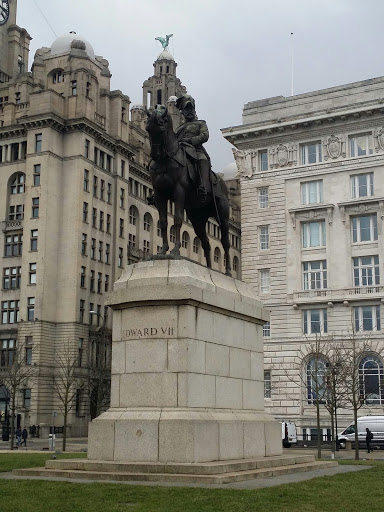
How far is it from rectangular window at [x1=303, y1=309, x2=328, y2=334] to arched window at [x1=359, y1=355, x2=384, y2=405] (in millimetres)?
4544

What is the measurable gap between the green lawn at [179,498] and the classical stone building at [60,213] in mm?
68314

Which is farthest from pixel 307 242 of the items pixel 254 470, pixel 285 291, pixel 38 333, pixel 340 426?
pixel 254 470

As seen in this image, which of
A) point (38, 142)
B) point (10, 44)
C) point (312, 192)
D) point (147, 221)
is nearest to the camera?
point (312, 192)

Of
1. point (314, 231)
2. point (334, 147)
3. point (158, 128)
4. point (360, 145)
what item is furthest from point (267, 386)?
point (158, 128)

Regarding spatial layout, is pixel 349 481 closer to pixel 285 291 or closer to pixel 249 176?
pixel 285 291

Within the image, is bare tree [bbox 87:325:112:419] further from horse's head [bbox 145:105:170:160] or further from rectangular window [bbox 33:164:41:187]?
horse's head [bbox 145:105:170:160]

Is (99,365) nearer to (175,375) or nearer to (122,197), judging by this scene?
(122,197)

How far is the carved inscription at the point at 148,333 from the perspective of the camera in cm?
1853

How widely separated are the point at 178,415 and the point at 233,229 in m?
115

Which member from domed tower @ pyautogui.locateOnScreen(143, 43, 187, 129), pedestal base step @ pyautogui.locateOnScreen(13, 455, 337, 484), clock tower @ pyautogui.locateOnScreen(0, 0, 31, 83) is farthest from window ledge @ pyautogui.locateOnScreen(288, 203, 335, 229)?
domed tower @ pyautogui.locateOnScreen(143, 43, 187, 129)

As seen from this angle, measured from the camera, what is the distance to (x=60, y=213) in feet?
296

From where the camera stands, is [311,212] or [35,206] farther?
[35,206]

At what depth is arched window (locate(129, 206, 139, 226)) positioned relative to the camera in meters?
104

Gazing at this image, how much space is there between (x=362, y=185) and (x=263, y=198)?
9735 mm
